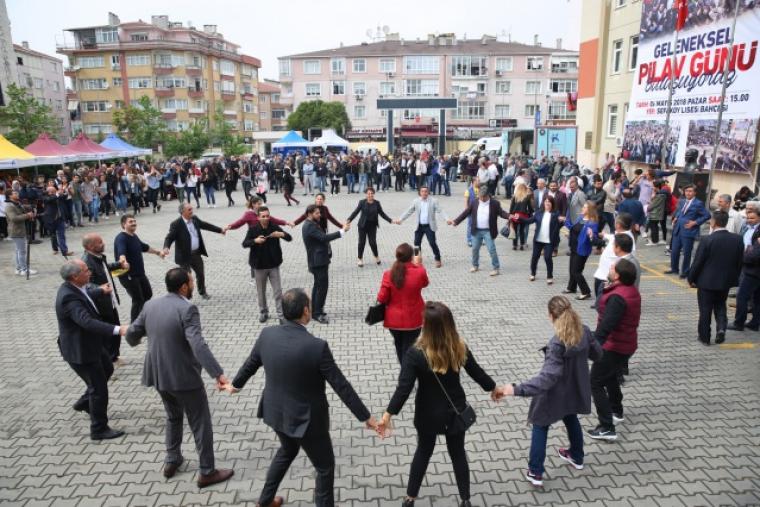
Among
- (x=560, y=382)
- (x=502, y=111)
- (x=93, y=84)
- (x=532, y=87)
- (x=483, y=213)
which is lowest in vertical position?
(x=560, y=382)

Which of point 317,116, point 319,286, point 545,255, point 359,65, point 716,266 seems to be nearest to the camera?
point 716,266

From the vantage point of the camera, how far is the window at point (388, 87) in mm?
62625

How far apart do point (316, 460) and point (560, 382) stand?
75.9 inches

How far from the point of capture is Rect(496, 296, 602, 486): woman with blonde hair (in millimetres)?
4000

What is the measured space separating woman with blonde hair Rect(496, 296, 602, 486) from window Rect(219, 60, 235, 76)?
2807 inches

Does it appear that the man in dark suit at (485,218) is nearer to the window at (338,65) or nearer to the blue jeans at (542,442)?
the blue jeans at (542,442)

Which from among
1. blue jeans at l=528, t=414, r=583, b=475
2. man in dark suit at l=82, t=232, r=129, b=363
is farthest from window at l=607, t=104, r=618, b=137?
man in dark suit at l=82, t=232, r=129, b=363

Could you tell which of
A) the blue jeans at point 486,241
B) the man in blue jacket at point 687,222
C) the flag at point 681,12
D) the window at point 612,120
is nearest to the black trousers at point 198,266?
the blue jeans at point 486,241

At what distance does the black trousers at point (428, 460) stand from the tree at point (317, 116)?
5739cm

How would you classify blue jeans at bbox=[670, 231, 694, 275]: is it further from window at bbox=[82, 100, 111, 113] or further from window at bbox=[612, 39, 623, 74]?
window at bbox=[82, 100, 111, 113]

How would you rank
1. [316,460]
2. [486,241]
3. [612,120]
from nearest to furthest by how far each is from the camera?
[316,460]
[486,241]
[612,120]

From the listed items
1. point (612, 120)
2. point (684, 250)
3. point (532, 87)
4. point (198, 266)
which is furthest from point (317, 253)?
point (532, 87)

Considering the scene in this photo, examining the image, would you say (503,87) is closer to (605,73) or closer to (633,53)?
(605,73)

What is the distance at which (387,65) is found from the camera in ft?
205
